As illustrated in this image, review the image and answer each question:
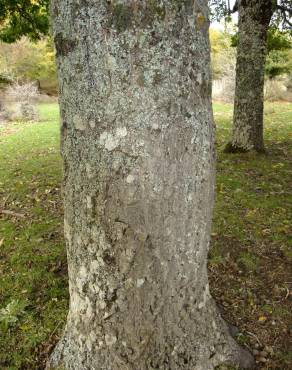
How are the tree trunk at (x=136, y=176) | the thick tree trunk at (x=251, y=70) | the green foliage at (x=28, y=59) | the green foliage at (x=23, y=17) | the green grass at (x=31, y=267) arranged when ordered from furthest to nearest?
the green foliage at (x=28, y=59)
the green foliage at (x=23, y=17)
the thick tree trunk at (x=251, y=70)
the green grass at (x=31, y=267)
the tree trunk at (x=136, y=176)

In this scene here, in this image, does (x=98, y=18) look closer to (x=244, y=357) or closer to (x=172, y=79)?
(x=172, y=79)

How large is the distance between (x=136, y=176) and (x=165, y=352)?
1292 millimetres

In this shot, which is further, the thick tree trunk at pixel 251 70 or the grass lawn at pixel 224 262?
the thick tree trunk at pixel 251 70

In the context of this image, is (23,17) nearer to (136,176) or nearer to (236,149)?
(236,149)

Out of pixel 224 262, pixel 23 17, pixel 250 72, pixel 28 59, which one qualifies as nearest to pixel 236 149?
pixel 250 72

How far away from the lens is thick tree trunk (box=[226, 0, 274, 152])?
7.23 m

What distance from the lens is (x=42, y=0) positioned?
24.4 ft

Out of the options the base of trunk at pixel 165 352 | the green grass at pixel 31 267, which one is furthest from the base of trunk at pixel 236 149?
the base of trunk at pixel 165 352

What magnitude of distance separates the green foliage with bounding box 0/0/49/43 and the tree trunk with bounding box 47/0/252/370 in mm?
6531

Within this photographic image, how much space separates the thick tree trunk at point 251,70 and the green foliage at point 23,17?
409 centimetres

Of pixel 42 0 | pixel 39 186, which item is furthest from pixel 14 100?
pixel 39 186

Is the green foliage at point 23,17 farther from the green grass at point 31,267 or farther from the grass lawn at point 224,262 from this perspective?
the grass lawn at point 224,262

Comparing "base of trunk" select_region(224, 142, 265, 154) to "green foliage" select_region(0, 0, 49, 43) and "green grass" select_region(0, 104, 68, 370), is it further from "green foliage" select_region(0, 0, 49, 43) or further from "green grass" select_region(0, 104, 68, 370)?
"green foliage" select_region(0, 0, 49, 43)

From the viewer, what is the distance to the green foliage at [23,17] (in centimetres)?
747
